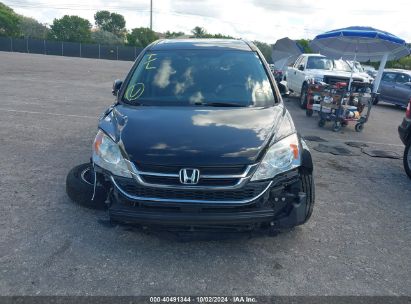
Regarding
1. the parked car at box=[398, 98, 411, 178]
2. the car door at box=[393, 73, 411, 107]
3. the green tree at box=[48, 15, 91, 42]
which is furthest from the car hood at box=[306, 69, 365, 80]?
the green tree at box=[48, 15, 91, 42]

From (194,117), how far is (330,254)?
178 centimetres

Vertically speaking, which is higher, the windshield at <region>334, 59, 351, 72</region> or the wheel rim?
the windshield at <region>334, 59, 351, 72</region>

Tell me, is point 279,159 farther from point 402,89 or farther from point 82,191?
point 402,89

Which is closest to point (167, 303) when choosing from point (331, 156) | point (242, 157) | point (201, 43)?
point (242, 157)

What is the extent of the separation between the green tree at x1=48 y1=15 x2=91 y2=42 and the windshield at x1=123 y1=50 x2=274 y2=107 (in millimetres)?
89611

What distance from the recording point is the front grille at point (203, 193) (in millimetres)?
2895

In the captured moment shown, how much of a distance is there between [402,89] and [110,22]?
116585mm

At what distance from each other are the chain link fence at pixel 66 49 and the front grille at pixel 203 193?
59.3 metres

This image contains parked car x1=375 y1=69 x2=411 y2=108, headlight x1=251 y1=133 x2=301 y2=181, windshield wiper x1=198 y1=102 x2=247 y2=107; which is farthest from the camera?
parked car x1=375 y1=69 x2=411 y2=108

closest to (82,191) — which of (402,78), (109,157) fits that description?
(109,157)

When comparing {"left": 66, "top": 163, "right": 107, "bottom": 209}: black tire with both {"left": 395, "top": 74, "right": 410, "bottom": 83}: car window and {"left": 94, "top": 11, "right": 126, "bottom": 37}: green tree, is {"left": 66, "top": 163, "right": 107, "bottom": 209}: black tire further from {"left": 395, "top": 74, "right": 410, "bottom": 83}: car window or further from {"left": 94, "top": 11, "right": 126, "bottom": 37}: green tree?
{"left": 94, "top": 11, "right": 126, "bottom": 37}: green tree

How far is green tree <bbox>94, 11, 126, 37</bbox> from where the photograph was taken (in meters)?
116

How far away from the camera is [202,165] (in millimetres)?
2871

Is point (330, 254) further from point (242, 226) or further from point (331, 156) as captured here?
point (331, 156)
